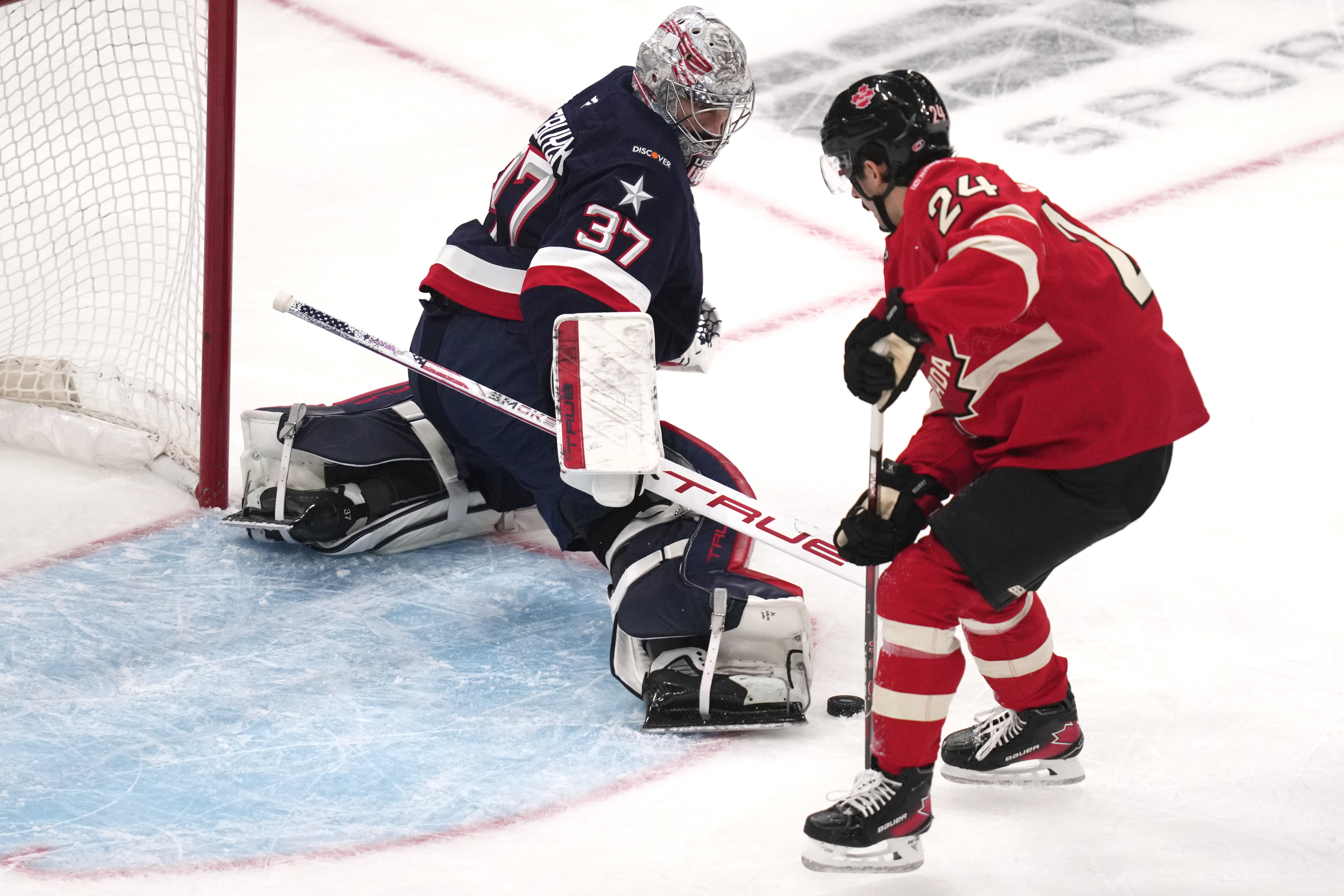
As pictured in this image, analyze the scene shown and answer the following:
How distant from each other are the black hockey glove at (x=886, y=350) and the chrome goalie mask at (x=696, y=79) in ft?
2.78

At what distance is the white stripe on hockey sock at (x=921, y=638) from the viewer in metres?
2.12

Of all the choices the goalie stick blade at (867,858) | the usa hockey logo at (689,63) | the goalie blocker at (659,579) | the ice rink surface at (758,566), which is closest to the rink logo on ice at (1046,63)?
the ice rink surface at (758,566)

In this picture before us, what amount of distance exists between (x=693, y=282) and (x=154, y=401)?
137cm

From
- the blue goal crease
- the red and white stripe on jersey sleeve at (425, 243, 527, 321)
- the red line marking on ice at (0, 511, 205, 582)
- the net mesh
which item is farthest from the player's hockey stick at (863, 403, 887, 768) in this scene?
the net mesh

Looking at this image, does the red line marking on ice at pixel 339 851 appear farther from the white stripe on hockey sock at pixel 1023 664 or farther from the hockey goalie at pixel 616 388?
the white stripe on hockey sock at pixel 1023 664

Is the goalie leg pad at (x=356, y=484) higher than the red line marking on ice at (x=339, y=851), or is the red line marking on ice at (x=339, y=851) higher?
the goalie leg pad at (x=356, y=484)

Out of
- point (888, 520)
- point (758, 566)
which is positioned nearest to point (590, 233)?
point (888, 520)

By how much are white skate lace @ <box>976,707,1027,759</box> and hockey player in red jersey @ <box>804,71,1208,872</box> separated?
239 mm

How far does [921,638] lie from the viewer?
2.12 m

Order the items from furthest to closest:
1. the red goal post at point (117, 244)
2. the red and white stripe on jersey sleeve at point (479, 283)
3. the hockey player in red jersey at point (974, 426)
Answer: the red goal post at point (117, 244)
the red and white stripe on jersey sleeve at point (479, 283)
the hockey player in red jersey at point (974, 426)

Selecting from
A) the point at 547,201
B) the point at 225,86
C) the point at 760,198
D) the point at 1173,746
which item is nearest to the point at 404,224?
the point at 760,198

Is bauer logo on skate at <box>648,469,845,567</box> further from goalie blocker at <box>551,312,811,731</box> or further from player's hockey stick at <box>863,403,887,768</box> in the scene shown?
player's hockey stick at <box>863,403,887,768</box>

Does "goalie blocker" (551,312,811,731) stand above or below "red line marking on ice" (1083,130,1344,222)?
below

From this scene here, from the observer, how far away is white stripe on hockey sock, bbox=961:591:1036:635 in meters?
2.28
